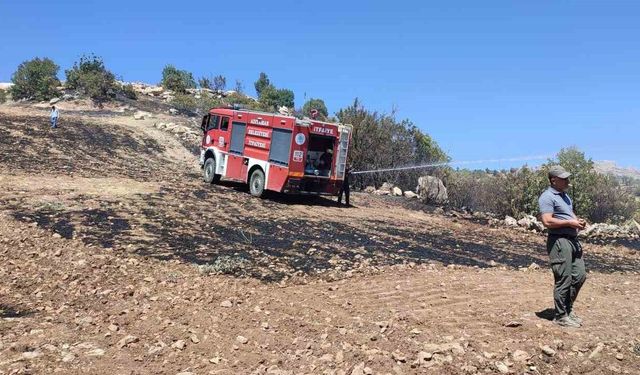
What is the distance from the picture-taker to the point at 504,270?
9.84m

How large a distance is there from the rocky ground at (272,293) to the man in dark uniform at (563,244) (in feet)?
1.22

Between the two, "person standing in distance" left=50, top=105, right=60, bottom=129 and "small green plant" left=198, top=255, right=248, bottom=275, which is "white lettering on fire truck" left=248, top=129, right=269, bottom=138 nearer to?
"small green plant" left=198, top=255, right=248, bottom=275

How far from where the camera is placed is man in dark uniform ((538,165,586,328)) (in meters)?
5.99

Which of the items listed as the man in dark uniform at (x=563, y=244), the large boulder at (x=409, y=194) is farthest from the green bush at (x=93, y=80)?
the man in dark uniform at (x=563, y=244)

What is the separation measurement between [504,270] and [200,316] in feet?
19.7

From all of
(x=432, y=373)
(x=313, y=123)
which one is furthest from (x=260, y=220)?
(x=432, y=373)

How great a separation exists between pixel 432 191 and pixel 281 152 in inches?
384

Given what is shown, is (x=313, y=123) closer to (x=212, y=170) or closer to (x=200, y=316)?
(x=212, y=170)

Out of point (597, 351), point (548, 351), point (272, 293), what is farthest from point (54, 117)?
point (597, 351)

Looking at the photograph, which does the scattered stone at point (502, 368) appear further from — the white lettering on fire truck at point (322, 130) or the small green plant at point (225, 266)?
the white lettering on fire truck at point (322, 130)

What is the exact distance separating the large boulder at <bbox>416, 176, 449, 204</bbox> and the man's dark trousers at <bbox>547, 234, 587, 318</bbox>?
16.7 meters

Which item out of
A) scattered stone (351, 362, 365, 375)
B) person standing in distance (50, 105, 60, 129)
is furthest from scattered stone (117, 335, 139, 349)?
person standing in distance (50, 105, 60, 129)

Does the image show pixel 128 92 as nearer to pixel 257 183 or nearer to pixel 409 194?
pixel 409 194

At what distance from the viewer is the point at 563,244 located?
6016mm
